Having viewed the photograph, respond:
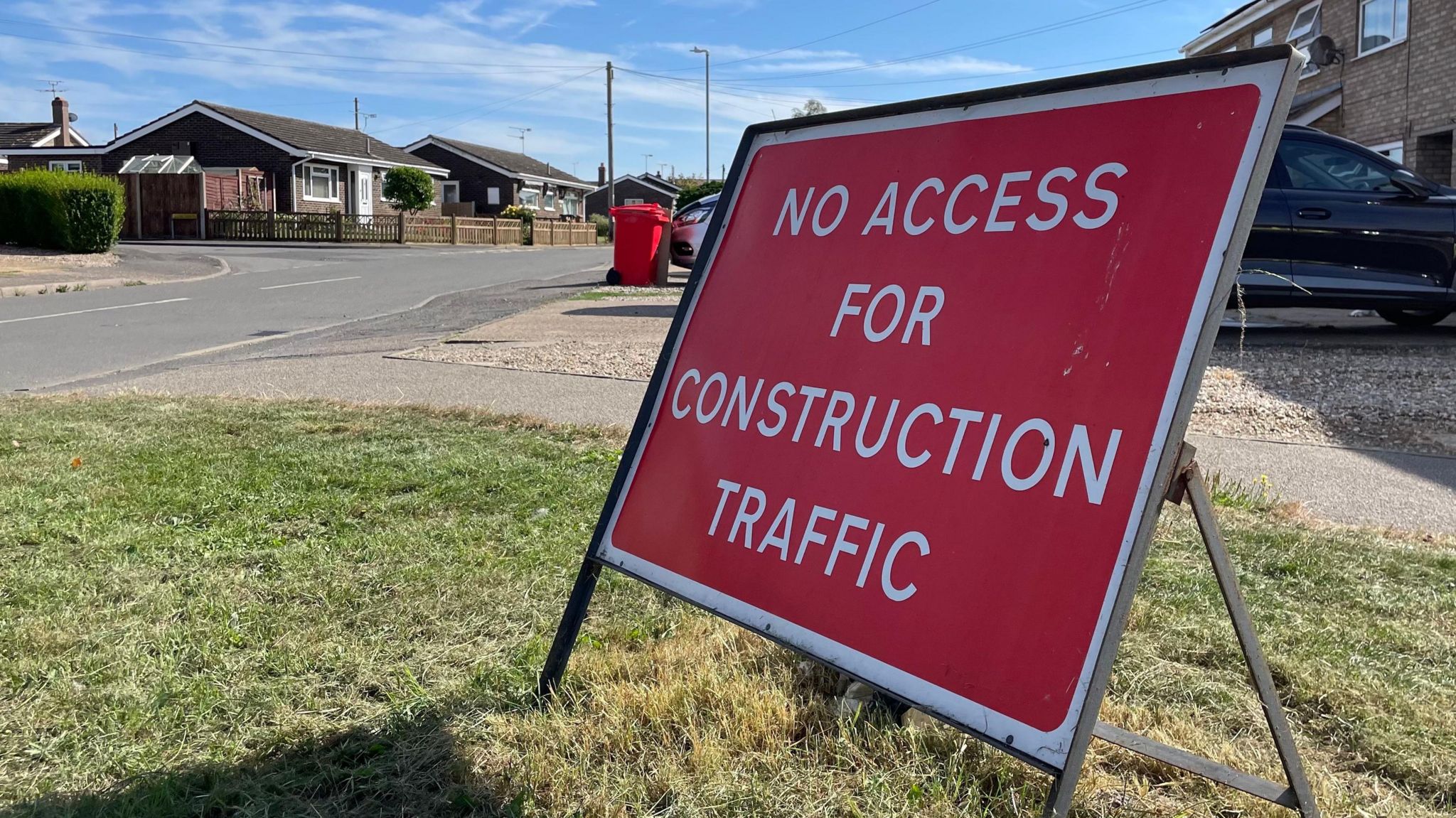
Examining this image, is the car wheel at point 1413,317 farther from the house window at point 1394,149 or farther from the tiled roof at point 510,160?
the tiled roof at point 510,160

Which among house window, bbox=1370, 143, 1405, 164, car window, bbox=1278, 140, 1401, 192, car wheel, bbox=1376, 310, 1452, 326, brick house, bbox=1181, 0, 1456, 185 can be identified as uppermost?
brick house, bbox=1181, 0, 1456, 185

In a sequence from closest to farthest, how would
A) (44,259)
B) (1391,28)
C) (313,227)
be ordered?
1. (1391,28)
2. (44,259)
3. (313,227)

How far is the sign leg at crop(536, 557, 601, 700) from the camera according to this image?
2.60m

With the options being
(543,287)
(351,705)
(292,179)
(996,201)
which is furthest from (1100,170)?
(292,179)

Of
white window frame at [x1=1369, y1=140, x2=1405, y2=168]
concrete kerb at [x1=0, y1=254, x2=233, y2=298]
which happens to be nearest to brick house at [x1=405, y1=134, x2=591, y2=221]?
concrete kerb at [x1=0, y1=254, x2=233, y2=298]

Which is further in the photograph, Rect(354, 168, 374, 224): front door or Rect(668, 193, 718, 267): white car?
Rect(354, 168, 374, 224): front door

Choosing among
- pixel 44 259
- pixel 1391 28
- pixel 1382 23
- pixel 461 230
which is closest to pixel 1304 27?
pixel 1382 23

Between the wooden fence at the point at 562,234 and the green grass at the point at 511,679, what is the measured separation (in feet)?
153

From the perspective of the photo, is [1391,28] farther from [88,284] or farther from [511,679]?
[88,284]

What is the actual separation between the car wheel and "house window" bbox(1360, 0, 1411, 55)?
918 centimetres

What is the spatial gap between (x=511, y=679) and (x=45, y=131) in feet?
212

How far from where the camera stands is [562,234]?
53.2 metres

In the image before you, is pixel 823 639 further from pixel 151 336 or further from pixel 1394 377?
pixel 151 336

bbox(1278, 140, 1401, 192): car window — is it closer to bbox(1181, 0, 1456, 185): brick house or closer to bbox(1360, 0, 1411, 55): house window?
bbox(1181, 0, 1456, 185): brick house
